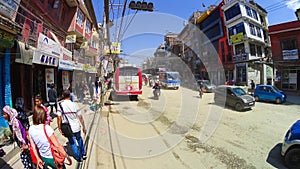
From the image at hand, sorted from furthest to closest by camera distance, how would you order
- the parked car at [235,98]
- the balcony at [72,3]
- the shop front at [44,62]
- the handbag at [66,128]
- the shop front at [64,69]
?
the balcony at [72,3] < the shop front at [64,69] < the parked car at [235,98] < the shop front at [44,62] < the handbag at [66,128]

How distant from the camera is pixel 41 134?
255 cm

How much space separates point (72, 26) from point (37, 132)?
1431 centimetres

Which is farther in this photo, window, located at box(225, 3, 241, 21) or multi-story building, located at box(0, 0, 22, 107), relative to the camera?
window, located at box(225, 3, 241, 21)

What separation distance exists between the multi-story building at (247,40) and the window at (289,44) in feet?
12.7

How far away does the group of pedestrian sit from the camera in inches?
101

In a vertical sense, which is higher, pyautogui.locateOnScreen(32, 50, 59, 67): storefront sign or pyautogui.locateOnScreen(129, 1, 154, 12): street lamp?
pyautogui.locateOnScreen(129, 1, 154, 12): street lamp

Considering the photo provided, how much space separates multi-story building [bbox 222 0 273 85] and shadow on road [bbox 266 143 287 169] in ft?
71.4

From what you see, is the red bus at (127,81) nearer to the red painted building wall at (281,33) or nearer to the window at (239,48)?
the red painted building wall at (281,33)

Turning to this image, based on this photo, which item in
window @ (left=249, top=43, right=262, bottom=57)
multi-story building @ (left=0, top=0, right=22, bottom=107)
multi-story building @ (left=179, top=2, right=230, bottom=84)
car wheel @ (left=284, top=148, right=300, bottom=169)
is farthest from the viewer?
multi-story building @ (left=179, top=2, right=230, bottom=84)

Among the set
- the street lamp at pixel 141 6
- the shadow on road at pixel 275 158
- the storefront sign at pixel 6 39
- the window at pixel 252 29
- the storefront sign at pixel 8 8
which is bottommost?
the shadow on road at pixel 275 158

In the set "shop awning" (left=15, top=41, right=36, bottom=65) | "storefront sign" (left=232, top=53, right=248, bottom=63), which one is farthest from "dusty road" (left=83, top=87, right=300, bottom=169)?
"storefront sign" (left=232, top=53, right=248, bottom=63)

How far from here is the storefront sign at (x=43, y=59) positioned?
24.0 ft

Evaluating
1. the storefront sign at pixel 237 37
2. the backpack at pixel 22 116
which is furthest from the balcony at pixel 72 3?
the storefront sign at pixel 237 37

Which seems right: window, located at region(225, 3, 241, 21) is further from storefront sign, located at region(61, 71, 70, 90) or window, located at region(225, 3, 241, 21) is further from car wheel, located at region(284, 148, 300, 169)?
car wheel, located at region(284, 148, 300, 169)
